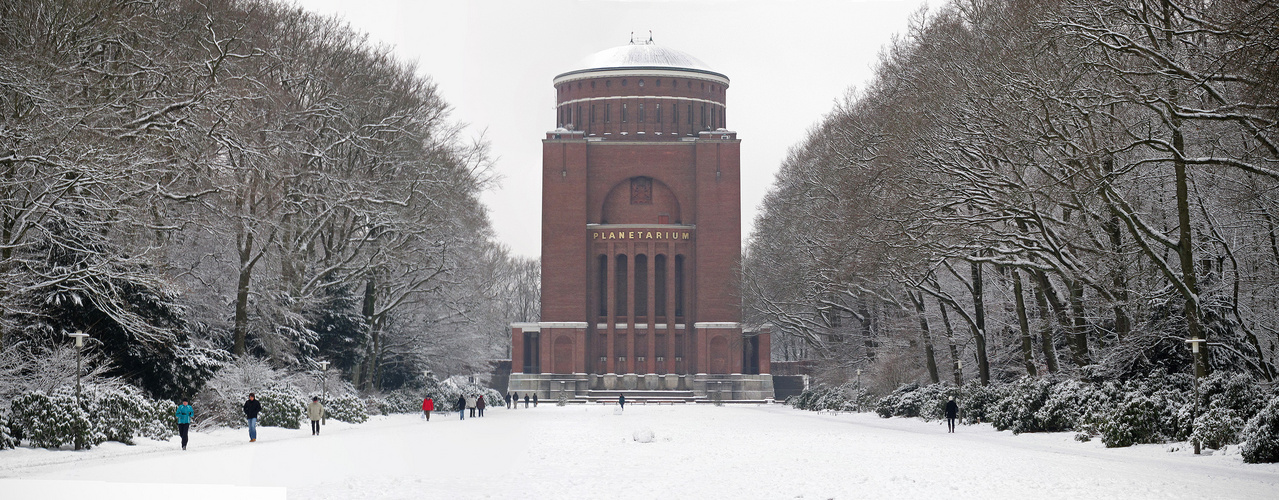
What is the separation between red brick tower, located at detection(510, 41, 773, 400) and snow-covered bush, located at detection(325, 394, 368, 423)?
4064cm

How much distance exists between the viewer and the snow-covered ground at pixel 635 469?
1401 cm

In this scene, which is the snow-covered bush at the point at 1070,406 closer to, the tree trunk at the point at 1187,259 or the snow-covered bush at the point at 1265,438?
the tree trunk at the point at 1187,259

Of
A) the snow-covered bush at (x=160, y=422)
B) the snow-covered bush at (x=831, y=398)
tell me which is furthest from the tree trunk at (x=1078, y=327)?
the snow-covered bush at (x=160, y=422)

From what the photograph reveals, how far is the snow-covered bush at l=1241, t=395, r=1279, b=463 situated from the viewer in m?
17.0

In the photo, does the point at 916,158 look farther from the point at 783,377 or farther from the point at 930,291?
the point at 783,377

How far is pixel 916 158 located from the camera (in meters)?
28.0

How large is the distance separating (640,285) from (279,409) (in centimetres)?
5177

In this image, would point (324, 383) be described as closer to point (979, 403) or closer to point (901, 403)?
point (901, 403)

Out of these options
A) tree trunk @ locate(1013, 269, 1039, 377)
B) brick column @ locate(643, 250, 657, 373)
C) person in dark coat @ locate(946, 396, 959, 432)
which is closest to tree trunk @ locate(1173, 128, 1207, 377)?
person in dark coat @ locate(946, 396, 959, 432)

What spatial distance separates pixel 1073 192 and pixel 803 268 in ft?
70.4

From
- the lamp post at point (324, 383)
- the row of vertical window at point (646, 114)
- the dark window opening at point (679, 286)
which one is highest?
the row of vertical window at point (646, 114)

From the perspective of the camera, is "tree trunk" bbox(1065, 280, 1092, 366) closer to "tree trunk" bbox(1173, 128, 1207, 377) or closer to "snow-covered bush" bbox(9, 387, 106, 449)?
"tree trunk" bbox(1173, 128, 1207, 377)

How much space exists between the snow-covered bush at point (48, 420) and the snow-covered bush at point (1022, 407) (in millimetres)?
17531

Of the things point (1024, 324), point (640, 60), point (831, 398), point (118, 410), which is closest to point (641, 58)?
point (640, 60)
